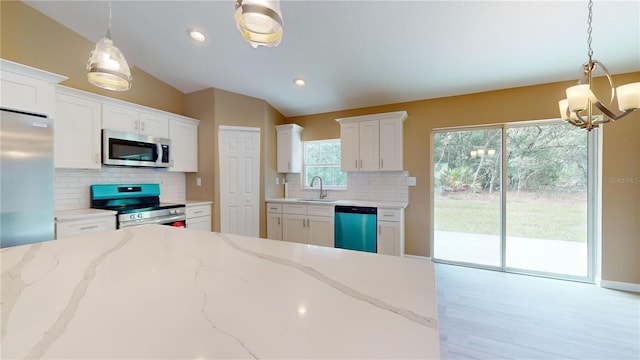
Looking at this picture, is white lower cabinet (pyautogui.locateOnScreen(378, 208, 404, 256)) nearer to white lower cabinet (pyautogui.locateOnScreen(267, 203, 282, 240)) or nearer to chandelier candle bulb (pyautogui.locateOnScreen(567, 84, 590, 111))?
white lower cabinet (pyautogui.locateOnScreen(267, 203, 282, 240))

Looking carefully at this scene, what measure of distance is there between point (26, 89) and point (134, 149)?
3.60ft

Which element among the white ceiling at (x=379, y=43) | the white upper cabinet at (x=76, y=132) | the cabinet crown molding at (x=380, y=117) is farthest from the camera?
the cabinet crown molding at (x=380, y=117)

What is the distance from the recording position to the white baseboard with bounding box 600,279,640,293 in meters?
2.85

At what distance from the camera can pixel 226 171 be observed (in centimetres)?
387

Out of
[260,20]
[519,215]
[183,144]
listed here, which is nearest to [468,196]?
[519,215]

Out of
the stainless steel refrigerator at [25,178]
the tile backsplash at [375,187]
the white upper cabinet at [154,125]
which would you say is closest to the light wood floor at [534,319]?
the tile backsplash at [375,187]

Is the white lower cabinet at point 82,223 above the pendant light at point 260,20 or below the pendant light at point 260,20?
below

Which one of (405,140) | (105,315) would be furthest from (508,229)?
(105,315)

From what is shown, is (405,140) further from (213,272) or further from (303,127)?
(213,272)

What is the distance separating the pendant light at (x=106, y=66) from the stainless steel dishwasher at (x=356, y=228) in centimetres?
283

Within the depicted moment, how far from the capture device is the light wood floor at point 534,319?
6.34 feet

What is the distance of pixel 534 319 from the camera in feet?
7.62

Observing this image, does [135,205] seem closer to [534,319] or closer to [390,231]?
[390,231]

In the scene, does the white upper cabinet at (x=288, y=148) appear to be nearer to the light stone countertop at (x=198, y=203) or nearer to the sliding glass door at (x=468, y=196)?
the light stone countertop at (x=198, y=203)
